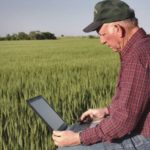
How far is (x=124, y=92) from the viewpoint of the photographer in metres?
1.88

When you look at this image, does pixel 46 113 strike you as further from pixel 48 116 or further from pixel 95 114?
pixel 95 114

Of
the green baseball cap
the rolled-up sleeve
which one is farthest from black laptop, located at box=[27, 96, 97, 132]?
the green baseball cap

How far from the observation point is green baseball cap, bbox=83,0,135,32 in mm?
1971

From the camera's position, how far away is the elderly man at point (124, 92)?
187cm

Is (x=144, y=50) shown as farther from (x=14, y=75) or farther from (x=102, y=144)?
(x=14, y=75)

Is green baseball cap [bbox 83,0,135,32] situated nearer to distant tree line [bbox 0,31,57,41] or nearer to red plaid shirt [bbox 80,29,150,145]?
red plaid shirt [bbox 80,29,150,145]

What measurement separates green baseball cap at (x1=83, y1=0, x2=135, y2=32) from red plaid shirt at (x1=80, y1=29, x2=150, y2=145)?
0.09 m

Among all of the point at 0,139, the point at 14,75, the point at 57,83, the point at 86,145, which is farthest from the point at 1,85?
the point at 86,145

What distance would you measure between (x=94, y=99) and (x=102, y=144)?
7.56 ft

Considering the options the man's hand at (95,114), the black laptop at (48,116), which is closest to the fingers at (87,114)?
the man's hand at (95,114)

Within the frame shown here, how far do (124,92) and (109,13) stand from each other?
12.7 inches

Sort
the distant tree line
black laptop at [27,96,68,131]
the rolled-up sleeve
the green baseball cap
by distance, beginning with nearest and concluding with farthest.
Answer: the rolled-up sleeve → the green baseball cap → black laptop at [27,96,68,131] → the distant tree line

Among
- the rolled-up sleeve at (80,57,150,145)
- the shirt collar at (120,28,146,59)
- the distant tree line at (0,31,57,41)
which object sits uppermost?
the shirt collar at (120,28,146,59)

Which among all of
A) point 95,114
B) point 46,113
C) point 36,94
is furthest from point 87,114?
point 36,94
